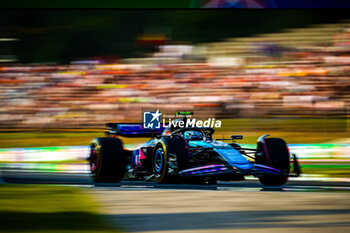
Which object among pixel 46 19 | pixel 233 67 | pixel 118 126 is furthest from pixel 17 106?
pixel 118 126

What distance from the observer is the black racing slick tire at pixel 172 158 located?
7930mm

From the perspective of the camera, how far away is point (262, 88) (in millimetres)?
17734

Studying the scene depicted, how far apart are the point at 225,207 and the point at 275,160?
2724mm

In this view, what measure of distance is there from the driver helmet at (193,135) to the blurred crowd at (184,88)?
7966 millimetres

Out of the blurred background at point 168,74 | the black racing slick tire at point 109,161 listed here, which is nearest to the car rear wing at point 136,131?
the black racing slick tire at point 109,161

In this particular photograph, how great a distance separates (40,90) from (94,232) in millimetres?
14370

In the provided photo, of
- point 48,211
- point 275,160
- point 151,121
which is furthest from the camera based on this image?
point 151,121

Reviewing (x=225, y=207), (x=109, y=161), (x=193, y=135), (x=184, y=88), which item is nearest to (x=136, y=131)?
(x=109, y=161)

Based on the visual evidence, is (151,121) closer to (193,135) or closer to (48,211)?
(193,135)

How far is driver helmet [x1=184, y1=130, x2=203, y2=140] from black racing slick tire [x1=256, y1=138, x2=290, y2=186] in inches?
36.0

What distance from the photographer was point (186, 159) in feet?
26.2

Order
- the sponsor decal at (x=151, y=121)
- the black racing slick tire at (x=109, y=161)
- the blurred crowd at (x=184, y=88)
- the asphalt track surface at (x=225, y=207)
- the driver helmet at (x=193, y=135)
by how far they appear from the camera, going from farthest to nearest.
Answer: the blurred crowd at (x=184, y=88) < the sponsor decal at (x=151, y=121) < the black racing slick tire at (x=109, y=161) < the driver helmet at (x=193, y=135) < the asphalt track surface at (x=225, y=207)

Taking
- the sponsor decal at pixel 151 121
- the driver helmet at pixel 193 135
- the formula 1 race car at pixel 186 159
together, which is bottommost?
the formula 1 race car at pixel 186 159

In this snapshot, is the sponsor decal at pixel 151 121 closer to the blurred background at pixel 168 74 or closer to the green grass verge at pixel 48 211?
the green grass verge at pixel 48 211
